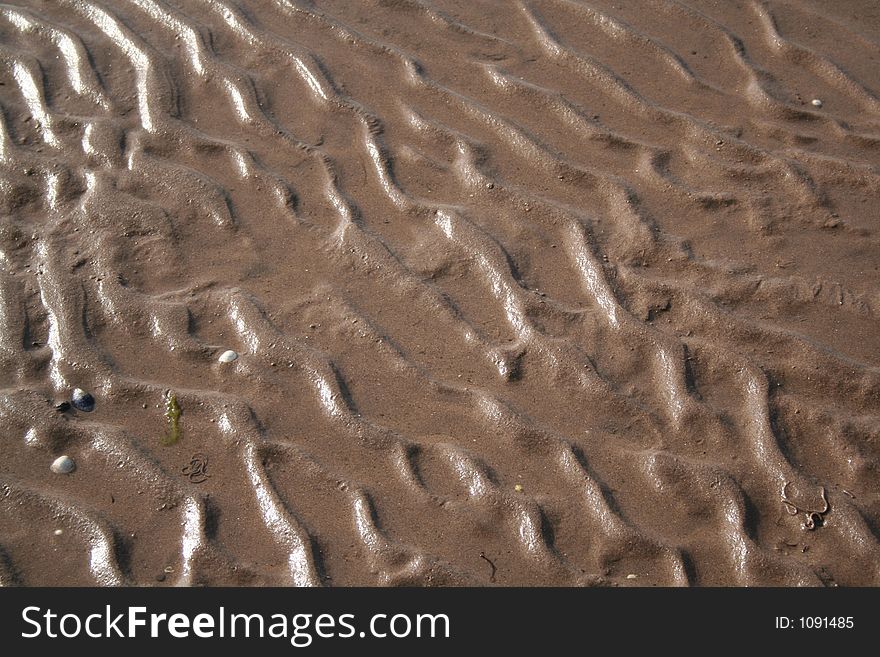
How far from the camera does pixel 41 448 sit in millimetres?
2809

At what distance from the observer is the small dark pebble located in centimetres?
290

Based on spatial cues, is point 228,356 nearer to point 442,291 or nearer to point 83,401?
point 83,401

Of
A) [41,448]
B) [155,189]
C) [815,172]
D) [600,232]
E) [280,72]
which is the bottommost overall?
[41,448]

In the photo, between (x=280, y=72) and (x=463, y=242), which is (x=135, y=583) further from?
(x=280, y=72)

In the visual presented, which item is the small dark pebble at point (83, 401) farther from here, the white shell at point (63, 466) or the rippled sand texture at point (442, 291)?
the white shell at point (63, 466)

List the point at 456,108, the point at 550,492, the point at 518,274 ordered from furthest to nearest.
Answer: the point at 456,108 → the point at 518,274 → the point at 550,492

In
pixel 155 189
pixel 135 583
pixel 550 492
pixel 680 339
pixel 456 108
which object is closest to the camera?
pixel 135 583

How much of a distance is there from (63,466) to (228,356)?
0.57 metres

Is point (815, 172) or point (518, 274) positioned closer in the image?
point (518, 274)

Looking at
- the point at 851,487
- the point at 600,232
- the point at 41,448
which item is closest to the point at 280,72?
the point at 600,232

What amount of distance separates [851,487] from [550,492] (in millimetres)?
839

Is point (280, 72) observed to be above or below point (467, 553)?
above

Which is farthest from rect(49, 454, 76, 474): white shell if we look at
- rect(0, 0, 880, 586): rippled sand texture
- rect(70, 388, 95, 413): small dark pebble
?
rect(70, 388, 95, 413): small dark pebble

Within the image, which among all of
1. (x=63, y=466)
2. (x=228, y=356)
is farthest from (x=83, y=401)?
(x=228, y=356)
